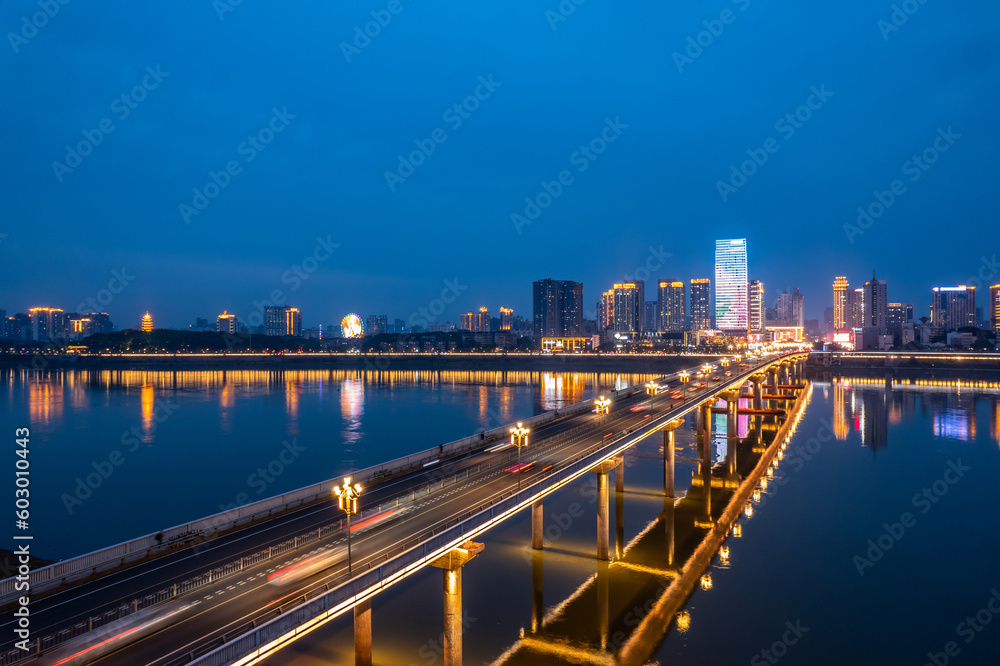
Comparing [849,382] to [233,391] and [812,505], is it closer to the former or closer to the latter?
[812,505]

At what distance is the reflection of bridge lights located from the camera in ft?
95.8

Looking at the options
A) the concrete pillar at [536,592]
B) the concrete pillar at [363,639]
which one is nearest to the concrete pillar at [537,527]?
the concrete pillar at [536,592]

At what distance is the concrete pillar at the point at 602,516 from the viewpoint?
36219 millimetres

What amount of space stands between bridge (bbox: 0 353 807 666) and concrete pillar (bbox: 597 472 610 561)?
0.34ft

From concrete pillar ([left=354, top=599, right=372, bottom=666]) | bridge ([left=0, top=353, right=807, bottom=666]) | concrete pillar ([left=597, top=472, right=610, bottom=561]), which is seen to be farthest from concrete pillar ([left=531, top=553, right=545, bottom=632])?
concrete pillar ([left=354, top=599, right=372, bottom=666])

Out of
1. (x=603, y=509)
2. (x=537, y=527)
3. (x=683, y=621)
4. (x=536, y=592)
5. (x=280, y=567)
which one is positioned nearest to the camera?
(x=280, y=567)

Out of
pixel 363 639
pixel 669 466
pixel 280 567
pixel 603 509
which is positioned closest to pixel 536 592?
pixel 603 509

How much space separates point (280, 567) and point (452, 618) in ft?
23.3

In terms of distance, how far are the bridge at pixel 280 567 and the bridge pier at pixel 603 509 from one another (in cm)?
11

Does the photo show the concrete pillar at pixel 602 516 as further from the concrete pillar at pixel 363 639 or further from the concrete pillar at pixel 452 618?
the concrete pillar at pixel 363 639

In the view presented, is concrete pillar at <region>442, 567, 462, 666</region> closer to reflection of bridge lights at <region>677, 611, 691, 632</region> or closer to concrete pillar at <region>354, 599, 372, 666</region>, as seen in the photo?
concrete pillar at <region>354, 599, 372, 666</region>

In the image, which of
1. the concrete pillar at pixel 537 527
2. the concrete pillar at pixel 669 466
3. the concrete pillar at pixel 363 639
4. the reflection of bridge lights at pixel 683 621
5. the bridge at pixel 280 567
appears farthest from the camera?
the concrete pillar at pixel 669 466

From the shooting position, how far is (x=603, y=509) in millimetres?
36469

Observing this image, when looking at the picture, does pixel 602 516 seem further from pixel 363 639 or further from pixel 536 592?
pixel 363 639
